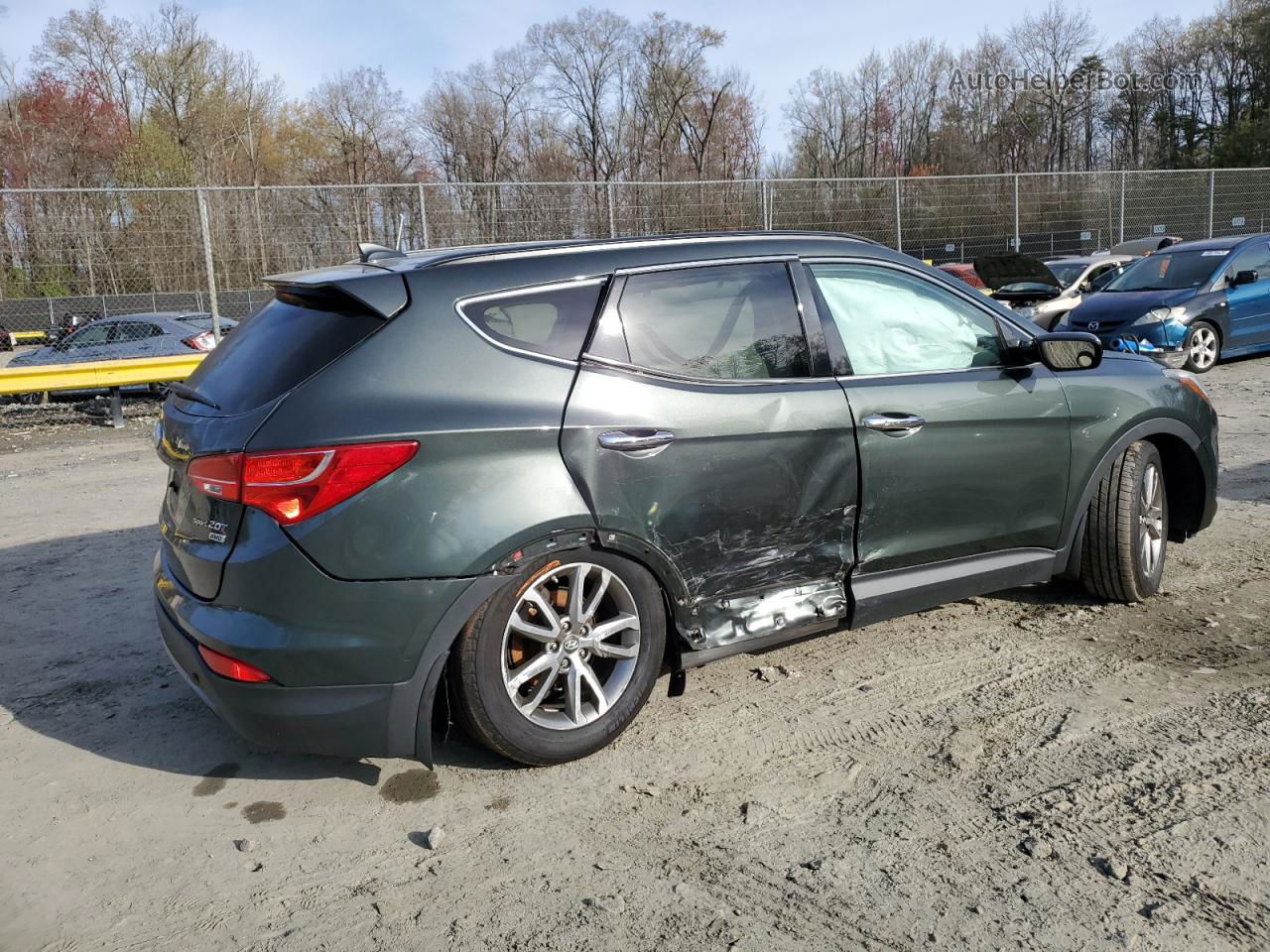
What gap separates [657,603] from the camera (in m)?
3.44

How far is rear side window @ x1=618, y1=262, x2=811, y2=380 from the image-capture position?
3.50 m

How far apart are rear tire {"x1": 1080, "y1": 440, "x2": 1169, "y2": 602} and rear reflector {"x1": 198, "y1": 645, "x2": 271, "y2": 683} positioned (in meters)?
3.40

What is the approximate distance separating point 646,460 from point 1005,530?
5.53 feet

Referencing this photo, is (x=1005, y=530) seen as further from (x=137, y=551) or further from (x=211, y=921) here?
(x=137, y=551)

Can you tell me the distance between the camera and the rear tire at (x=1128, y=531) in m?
4.43

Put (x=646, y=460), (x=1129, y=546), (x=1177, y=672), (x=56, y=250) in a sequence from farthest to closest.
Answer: (x=56, y=250), (x=1129, y=546), (x=1177, y=672), (x=646, y=460)

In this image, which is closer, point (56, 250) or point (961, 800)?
point (961, 800)

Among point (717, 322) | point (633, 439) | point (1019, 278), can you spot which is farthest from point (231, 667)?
point (1019, 278)

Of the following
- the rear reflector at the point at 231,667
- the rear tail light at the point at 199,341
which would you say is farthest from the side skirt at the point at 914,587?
the rear tail light at the point at 199,341

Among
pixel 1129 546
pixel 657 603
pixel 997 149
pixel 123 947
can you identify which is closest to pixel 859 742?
pixel 657 603

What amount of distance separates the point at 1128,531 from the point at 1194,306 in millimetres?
9525

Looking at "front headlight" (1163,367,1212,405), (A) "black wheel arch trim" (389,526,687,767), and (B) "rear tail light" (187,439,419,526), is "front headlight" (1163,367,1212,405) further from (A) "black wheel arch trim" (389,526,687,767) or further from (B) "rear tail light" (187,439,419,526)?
(B) "rear tail light" (187,439,419,526)

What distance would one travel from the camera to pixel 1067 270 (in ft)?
51.8

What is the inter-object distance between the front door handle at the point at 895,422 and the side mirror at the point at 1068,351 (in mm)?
771
